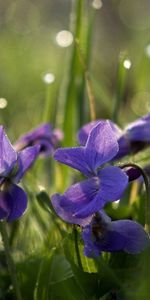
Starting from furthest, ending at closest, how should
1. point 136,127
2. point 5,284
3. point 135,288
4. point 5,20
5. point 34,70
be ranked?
point 5,20
point 34,70
point 136,127
point 5,284
point 135,288

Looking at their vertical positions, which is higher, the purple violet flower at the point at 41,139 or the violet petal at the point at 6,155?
the violet petal at the point at 6,155

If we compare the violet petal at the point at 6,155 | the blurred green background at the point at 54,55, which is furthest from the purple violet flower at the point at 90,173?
the blurred green background at the point at 54,55

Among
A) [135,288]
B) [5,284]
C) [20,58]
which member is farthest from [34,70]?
[135,288]

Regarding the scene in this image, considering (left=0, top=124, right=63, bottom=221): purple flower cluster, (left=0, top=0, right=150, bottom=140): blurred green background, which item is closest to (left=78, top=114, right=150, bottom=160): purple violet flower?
(left=0, top=124, right=63, bottom=221): purple flower cluster

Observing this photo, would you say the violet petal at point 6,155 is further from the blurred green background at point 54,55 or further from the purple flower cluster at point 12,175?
the blurred green background at point 54,55

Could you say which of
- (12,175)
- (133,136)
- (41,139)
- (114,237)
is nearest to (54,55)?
(41,139)

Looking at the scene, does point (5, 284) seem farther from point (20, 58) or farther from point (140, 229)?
point (20, 58)
